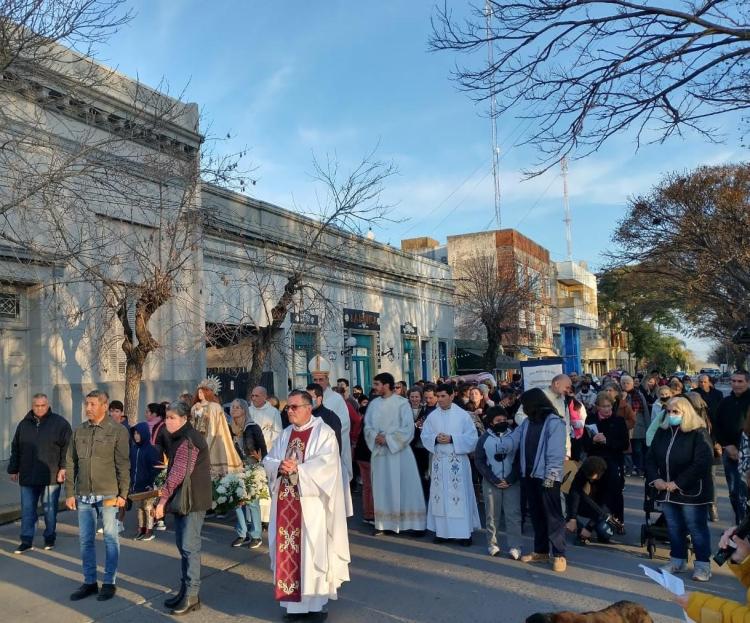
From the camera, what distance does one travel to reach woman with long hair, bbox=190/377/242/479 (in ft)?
28.7

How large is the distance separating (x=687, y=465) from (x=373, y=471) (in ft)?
13.3

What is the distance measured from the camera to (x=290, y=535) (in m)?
6.02

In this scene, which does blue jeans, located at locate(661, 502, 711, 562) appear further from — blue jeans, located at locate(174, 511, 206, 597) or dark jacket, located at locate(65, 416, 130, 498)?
dark jacket, located at locate(65, 416, 130, 498)

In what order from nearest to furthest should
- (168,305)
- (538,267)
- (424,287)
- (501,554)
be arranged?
(501,554) < (168,305) < (424,287) < (538,267)

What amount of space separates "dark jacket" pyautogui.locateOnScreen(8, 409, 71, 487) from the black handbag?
292cm

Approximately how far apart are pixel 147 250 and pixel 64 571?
8417mm

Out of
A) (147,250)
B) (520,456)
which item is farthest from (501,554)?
(147,250)

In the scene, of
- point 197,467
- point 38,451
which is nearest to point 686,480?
point 197,467

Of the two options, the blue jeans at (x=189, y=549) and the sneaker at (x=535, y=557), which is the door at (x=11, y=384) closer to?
the blue jeans at (x=189, y=549)

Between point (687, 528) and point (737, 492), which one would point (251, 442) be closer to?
point (687, 528)

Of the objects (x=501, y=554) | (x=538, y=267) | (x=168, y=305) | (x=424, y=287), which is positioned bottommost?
(x=501, y=554)

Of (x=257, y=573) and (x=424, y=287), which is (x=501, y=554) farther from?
(x=424, y=287)

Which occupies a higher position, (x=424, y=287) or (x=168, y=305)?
(x=424, y=287)

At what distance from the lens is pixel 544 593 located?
645cm
